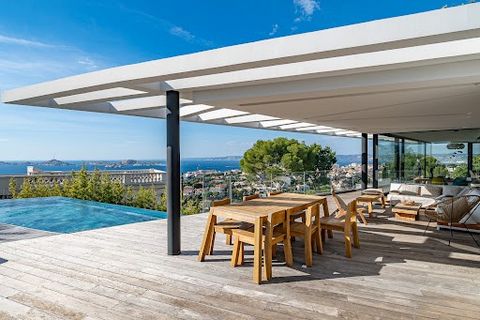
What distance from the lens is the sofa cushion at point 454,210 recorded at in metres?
5.81

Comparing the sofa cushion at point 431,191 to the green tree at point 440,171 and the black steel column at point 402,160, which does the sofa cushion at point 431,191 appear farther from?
the black steel column at point 402,160

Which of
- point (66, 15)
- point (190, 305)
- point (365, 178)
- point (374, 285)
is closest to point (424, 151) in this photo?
point (365, 178)

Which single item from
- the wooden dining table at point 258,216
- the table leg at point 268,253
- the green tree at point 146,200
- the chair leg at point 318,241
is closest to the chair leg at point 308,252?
the wooden dining table at point 258,216

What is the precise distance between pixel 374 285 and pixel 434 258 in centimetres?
169

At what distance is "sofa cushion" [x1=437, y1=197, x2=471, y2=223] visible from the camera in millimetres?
5809

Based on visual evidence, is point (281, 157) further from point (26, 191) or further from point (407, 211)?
point (26, 191)

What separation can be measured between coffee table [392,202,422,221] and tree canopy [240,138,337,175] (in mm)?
14392

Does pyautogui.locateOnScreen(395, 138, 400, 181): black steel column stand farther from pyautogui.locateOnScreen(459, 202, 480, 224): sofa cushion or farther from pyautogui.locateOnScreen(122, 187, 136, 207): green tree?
pyautogui.locateOnScreen(122, 187, 136, 207): green tree

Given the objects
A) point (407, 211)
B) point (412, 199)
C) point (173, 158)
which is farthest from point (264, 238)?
point (412, 199)

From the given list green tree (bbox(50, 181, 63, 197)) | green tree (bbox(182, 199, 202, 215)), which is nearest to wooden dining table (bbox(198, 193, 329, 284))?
green tree (bbox(182, 199, 202, 215))

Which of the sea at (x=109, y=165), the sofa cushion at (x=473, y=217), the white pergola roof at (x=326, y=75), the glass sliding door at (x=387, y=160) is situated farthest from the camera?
the sea at (x=109, y=165)

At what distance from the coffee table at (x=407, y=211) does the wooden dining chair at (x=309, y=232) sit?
143 inches

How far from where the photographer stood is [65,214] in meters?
8.88

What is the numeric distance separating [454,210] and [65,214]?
9737 millimetres
